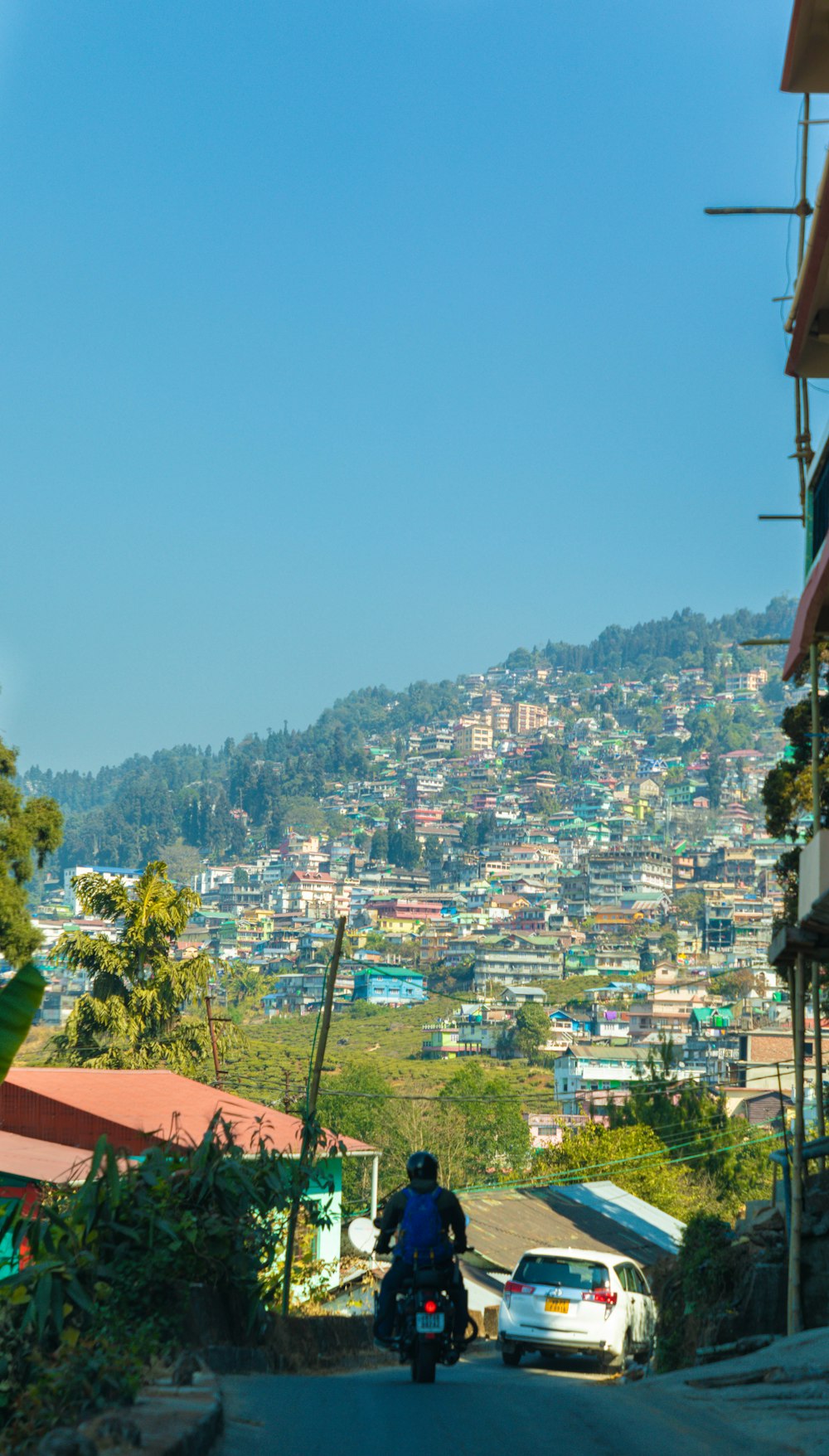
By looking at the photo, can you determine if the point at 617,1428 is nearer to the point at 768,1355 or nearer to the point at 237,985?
the point at 768,1355

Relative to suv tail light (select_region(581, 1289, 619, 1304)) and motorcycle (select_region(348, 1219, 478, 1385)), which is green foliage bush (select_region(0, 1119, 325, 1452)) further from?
suv tail light (select_region(581, 1289, 619, 1304))

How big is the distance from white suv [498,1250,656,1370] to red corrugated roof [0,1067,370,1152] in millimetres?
5839

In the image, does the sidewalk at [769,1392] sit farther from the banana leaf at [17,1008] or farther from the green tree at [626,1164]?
the green tree at [626,1164]

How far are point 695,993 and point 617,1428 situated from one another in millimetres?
194222

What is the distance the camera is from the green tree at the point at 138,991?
37.6 m

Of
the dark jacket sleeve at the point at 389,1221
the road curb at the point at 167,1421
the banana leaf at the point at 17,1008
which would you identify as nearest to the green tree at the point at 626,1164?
the dark jacket sleeve at the point at 389,1221

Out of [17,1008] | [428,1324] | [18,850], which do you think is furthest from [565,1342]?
[18,850]

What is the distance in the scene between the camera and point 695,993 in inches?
7692

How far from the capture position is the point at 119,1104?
72.2ft

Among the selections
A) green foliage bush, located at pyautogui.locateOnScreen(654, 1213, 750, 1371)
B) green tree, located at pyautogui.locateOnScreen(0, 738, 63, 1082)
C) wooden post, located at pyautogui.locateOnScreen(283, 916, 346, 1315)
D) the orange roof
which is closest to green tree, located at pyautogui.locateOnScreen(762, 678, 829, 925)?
wooden post, located at pyautogui.locateOnScreen(283, 916, 346, 1315)

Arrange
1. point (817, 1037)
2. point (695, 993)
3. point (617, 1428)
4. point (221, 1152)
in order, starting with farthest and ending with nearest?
point (695, 993)
point (817, 1037)
point (221, 1152)
point (617, 1428)

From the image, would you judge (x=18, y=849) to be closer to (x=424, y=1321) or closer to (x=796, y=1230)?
(x=796, y=1230)

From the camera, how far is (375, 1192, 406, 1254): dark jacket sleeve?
→ 884 cm

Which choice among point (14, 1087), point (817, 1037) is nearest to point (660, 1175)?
point (14, 1087)
